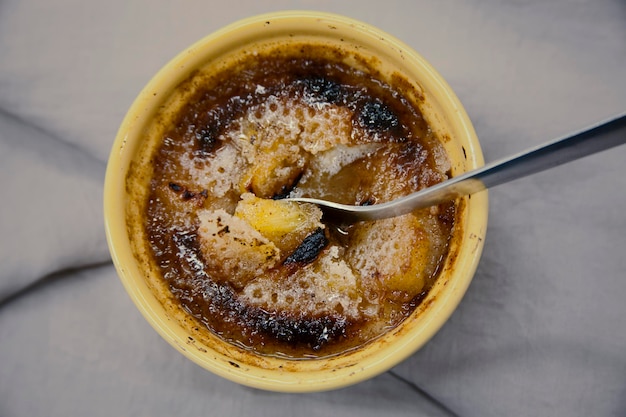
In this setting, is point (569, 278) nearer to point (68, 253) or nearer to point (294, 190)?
point (294, 190)

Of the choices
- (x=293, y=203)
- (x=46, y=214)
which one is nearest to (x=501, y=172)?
(x=293, y=203)

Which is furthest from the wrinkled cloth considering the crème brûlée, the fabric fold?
the crème brûlée

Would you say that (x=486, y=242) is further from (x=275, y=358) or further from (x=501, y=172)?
(x=275, y=358)

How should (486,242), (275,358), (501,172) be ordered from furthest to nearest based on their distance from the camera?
(486,242) → (275,358) → (501,172)

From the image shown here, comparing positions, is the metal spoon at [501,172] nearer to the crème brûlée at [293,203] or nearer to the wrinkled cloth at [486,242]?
the crème brûlée at [293,203]

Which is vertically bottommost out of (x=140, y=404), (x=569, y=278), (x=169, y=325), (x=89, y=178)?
(x=140, y=404)

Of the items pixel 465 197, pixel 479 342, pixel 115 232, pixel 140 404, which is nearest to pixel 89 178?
pixel 115 232
